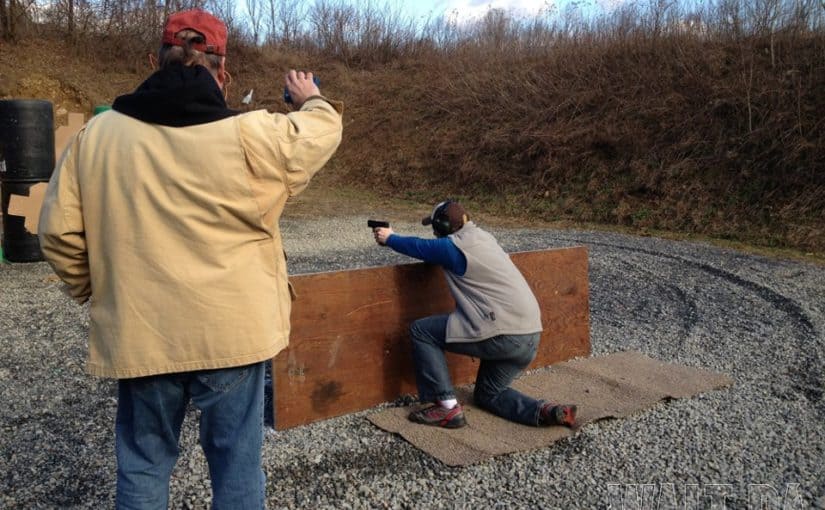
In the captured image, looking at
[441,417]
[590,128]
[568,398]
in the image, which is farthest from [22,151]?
[590,128]

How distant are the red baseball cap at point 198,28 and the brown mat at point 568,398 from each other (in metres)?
2.57

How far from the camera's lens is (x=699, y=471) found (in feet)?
12.7

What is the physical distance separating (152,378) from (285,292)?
477 millimetres

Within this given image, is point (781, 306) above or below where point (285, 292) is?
below

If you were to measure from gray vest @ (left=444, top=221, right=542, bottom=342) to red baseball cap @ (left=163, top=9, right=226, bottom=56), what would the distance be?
2451mm

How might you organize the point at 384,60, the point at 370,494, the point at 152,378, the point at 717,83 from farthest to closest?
1. the point at 384,60
2. the point at 717,83
3. the point at 370,494
4. the point at 152,378

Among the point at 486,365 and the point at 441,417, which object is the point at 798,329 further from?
the point at 441,417

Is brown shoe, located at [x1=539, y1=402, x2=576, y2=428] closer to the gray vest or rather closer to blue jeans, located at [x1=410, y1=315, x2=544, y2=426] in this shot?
blue jeans, located at [x1=410, y1=315, x2=544, y2=426]

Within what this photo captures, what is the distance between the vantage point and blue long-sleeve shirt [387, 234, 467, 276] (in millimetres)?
4453

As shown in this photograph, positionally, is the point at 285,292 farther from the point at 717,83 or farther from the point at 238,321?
the point at 717,83

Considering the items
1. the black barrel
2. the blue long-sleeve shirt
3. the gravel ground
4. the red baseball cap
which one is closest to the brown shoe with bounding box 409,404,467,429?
the gravel ground

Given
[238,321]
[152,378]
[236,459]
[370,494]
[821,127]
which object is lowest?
[370,494]

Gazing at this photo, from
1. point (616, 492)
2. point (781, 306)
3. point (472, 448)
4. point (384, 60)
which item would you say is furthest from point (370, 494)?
point (384, 60)

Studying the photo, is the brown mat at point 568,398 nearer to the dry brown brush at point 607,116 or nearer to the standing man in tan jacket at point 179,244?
the standing man in tan jacket at point 179,244
